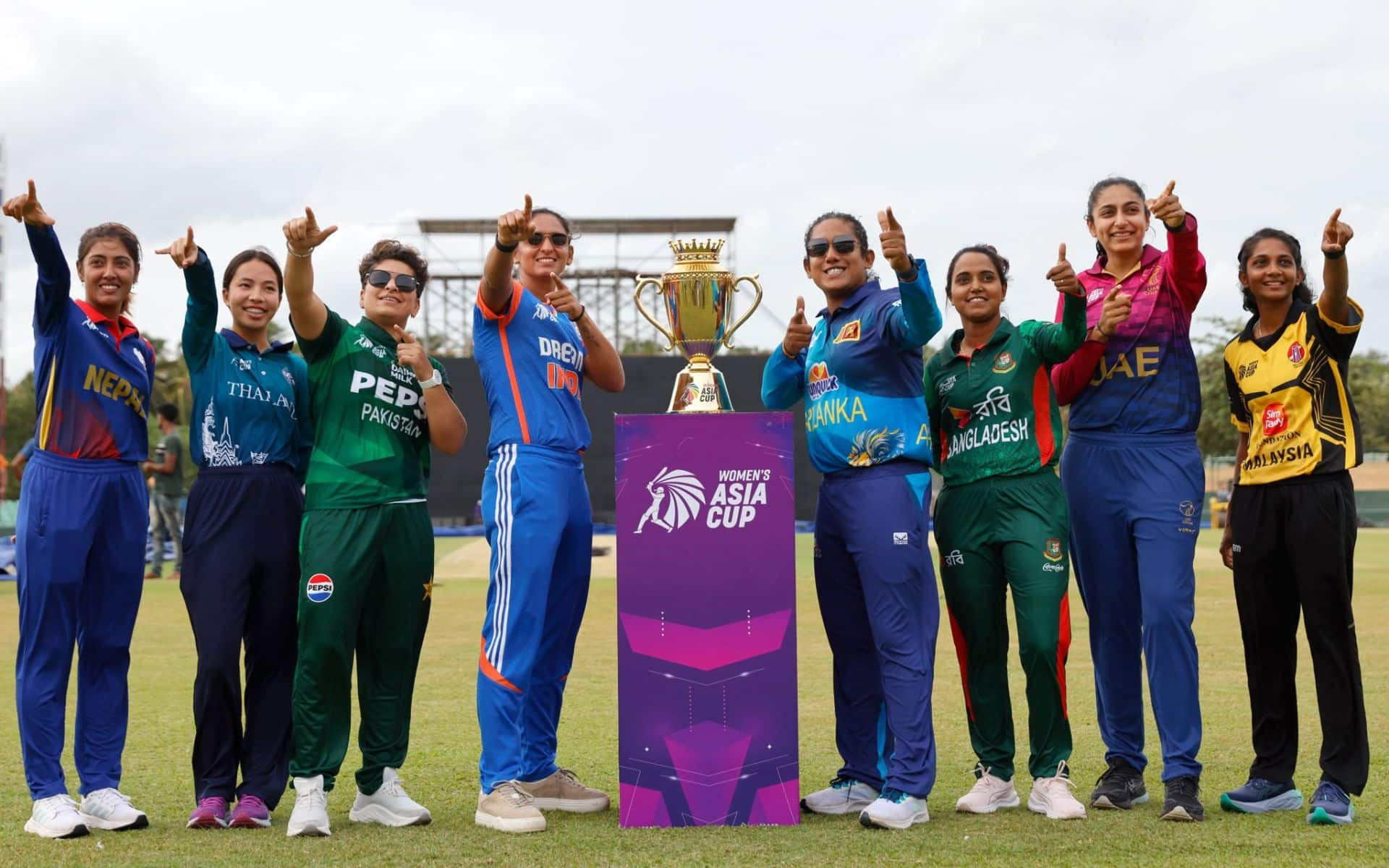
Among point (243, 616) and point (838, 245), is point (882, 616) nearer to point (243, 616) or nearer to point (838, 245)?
point (838, 245)

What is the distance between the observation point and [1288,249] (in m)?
5.18

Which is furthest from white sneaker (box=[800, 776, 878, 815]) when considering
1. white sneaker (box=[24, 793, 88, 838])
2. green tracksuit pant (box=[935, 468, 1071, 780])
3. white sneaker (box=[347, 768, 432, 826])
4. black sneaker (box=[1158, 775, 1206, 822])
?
white sneaker (box=[24, 793, 88, 838])

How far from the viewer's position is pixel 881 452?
499 centimetres

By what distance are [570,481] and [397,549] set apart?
699mm

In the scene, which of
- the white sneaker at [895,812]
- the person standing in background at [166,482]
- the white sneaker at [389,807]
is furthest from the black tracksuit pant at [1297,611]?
the person standing in background at [166,482]

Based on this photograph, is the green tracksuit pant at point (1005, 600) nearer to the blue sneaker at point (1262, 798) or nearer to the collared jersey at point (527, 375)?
the blue sneaker at point (1262, 798)

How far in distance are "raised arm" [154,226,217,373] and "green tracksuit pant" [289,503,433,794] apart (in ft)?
2.44

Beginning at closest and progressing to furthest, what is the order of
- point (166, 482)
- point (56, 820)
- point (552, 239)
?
point (56, 820)
point (552, 239)
point (166, 482)

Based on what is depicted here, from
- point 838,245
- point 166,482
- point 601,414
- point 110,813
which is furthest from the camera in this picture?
point 601,414

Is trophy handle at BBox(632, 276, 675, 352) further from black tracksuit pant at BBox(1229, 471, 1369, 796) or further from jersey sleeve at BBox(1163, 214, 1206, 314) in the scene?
black tracksuit pant at BBox(1229, 471, 1369, 796)

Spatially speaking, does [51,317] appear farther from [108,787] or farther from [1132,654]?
[1132,654]

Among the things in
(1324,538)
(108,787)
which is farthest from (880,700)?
(108,787)

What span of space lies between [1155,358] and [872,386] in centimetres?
112

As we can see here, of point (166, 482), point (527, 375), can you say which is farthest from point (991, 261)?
point (166, 482)
